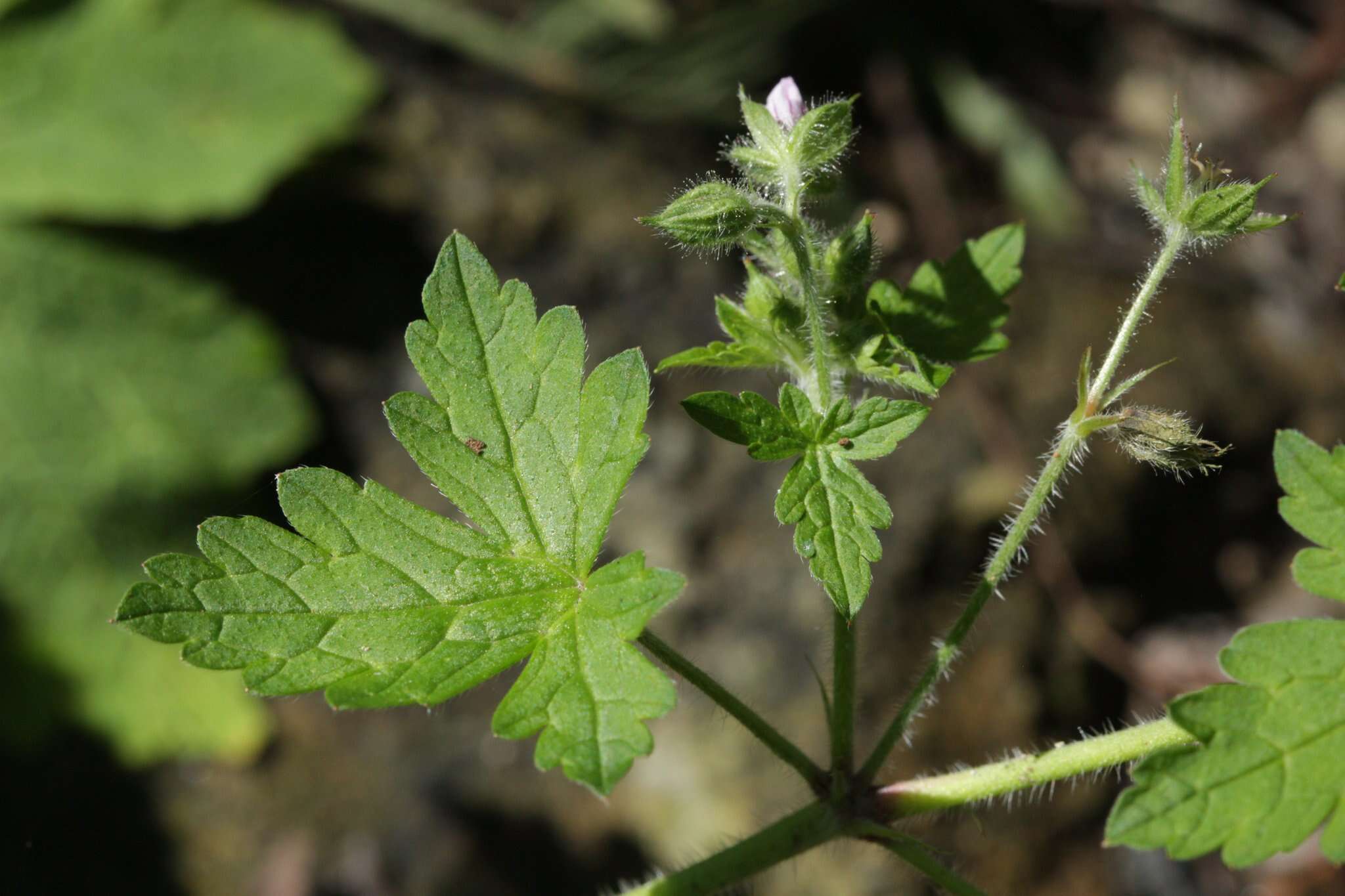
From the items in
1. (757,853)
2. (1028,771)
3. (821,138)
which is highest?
(821,138)

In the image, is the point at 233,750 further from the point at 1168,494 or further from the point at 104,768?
the point at 1168,494

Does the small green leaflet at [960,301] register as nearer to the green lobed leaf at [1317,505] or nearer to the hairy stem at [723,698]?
the green lobed leaf at [1317,505]

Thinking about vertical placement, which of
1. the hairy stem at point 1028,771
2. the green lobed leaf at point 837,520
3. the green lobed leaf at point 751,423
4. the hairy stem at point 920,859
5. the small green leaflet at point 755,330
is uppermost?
the small green leaflet at point 755,330

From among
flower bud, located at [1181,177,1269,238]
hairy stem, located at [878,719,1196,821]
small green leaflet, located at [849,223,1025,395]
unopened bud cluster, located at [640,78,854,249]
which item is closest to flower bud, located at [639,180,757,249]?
unopened bud cluster, located at [640,78,854,249]

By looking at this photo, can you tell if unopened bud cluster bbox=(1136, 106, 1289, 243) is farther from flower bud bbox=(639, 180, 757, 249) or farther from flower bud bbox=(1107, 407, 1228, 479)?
flower bud bbox=(639, 180, 757, 249)

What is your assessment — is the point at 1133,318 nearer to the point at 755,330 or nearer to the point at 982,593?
the point at 982,593

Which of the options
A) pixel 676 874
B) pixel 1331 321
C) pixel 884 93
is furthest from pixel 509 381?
pixel 1331 321

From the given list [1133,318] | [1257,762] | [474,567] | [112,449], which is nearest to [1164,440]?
[1133,318]

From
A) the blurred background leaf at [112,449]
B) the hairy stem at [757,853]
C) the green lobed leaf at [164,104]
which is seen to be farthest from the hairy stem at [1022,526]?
the green lobed leaf at [164,104]
